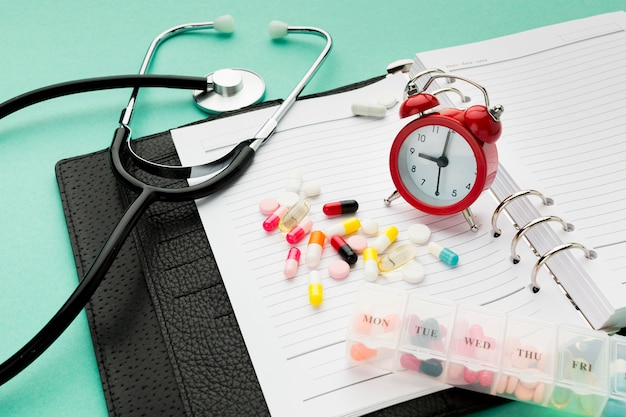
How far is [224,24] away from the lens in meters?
1.74

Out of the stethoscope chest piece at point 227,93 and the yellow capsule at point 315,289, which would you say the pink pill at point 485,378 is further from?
the stethoscope chest piece at point 227,93

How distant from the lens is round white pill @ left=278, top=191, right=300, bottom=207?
1305 millimetres

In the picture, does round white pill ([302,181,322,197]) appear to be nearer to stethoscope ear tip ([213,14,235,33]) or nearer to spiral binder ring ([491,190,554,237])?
spiral binder ring ([491,190,554,237])

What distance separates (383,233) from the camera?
127 cm

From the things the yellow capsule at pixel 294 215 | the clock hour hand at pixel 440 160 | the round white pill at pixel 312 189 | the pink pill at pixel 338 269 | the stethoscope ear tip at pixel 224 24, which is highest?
the stethoscope ear tip at pixel 224 24

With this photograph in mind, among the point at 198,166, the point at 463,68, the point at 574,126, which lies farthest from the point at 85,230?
the point at 574,126

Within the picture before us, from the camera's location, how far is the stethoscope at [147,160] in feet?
3.53

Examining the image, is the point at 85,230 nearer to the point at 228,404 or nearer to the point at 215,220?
the point at 215,220

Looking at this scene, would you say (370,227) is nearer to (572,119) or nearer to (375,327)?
(375,327)

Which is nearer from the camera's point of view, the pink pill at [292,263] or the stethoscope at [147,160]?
the stethoscope at [147,160]

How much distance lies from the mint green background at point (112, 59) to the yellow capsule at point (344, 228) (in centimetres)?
44

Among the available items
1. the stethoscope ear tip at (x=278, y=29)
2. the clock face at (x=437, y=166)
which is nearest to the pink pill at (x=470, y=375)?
the clock face at (x=437, y=166)

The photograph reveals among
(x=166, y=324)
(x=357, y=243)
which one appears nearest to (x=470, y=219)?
(x=357, y=243)

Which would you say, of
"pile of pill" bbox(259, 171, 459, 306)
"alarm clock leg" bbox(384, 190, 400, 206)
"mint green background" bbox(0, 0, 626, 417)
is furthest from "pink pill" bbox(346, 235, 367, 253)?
"mint green background" bbox(0, 0, 626, 417)
